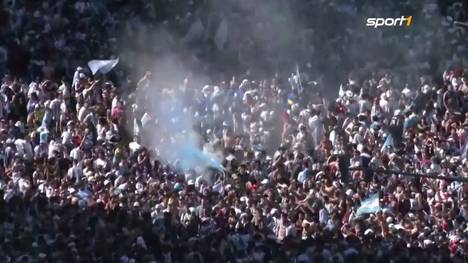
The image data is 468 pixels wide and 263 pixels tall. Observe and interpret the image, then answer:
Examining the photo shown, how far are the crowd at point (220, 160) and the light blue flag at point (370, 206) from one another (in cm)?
16

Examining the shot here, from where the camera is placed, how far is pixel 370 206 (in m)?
50.4

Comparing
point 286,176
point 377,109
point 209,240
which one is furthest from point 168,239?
point 377,109

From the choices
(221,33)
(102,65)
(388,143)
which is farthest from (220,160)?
(221,33)

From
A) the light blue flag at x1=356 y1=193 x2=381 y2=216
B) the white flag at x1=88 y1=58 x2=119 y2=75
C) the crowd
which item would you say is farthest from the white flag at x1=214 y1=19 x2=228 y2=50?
the light blue flag at x1=356 y1=193 x2=381 y2=216

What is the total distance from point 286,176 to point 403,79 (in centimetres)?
632

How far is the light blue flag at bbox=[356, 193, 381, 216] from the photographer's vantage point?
5022 cm

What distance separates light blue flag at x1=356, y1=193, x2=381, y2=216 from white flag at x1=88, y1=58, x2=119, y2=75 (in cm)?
1255

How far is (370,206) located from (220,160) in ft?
Result: 19.7

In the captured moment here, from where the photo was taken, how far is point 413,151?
53.6 m

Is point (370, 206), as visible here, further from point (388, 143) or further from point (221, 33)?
point (221, 33)

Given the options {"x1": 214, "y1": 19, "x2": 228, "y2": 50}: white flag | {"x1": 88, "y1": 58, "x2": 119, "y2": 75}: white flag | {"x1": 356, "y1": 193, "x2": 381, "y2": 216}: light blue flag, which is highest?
{"x1": 214, "y1": 19, "x2": 228, "y2": 50}: white flag

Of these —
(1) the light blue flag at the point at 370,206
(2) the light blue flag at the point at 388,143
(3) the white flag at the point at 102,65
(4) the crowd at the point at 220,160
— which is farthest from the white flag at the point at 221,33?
(1) the light blue flag at the point at 370,206

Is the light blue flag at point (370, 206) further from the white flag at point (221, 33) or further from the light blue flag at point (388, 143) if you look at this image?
the white flag at point (221, 33)

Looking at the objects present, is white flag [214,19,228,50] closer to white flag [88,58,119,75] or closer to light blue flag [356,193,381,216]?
white flag [88,58,119,75]
